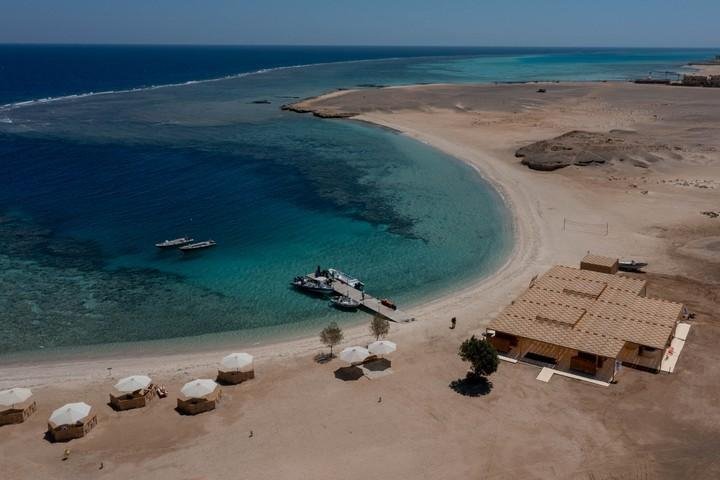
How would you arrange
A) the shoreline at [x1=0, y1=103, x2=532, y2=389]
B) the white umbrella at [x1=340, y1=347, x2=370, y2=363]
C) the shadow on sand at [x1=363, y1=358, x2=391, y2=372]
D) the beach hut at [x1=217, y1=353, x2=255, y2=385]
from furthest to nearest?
the shoreline at [x1=0, y1=103, x2=532, y2=389] → the shadow on sand at [x1=363, y1=358, x2=391, y2=372] → the white umbrella at [x1=340, y1=347, x2=370, y2=363] → the beach hut at [x1=217, y1=353, x2=255, y2=385]

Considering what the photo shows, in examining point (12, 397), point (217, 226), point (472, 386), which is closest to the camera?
point (12, 397)

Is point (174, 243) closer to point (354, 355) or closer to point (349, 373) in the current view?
point (349, 373)

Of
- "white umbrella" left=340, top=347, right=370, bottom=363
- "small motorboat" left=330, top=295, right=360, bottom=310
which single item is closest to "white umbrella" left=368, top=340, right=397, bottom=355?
"white umbrella" left=340, top=347, right=370, bottom=363

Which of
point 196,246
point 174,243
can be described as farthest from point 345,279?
point 174,243

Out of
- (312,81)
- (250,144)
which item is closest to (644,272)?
(250,144)

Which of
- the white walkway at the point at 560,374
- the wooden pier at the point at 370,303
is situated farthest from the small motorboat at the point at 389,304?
the white walkway at the point at 560,374

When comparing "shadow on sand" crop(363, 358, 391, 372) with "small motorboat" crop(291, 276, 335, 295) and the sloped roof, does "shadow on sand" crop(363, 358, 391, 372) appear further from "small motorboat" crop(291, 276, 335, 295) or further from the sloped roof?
"small motorboat" crop(291, 276, 335, 295)
